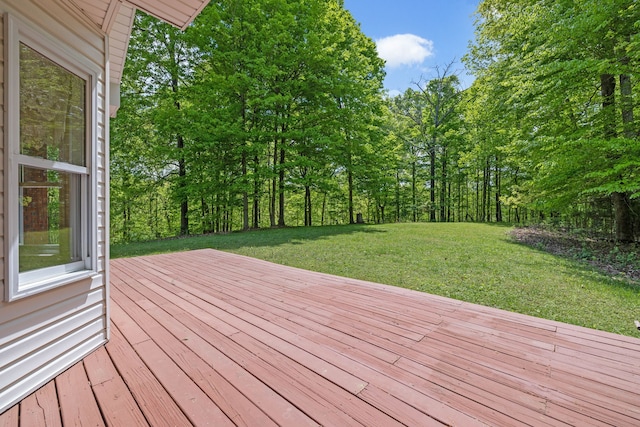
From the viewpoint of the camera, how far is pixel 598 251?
5914 millimetres

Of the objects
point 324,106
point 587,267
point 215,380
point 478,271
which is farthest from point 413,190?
point 215,380

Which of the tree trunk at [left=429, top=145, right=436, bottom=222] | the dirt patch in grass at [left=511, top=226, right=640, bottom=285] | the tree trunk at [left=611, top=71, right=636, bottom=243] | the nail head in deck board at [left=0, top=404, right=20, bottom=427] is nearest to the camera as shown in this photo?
the nail head in deck board at [left=0, top=404, right=20, bottom=427]

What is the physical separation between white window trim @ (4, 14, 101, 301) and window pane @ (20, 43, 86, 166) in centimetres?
4

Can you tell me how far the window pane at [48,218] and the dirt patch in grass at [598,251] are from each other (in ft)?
20.8

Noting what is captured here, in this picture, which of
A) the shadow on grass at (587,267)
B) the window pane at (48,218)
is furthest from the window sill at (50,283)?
the shadow on grass at (587,267)

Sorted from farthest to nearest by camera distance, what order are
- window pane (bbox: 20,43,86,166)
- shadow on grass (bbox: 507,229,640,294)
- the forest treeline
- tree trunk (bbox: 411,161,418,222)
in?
tree trunk (bbox: 411,161,418,222), the forest treeline, shadow on grass (bbox: 507,229,640,294), window pane (bbox: 20,43,86,166)

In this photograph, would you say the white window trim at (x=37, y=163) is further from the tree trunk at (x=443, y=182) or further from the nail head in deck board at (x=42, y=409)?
the tree trunk at (x=443, y=182)

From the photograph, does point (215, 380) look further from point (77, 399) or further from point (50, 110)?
point (50, 110)

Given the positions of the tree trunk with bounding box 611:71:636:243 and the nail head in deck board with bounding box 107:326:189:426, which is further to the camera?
the tree trunk with bounding box 611:71:636:243

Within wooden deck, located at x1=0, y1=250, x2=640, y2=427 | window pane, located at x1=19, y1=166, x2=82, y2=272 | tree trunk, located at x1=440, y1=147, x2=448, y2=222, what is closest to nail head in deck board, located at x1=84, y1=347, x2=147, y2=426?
wooden deck, located at x1=0, y1=250, x2=640, y2=427

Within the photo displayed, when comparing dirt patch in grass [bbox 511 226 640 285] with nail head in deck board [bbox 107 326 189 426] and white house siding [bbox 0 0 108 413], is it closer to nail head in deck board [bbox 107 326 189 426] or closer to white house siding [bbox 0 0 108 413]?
nail head in deck board [bbox 107 326 189 426]

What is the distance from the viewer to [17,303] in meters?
1.48

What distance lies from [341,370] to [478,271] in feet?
11.5

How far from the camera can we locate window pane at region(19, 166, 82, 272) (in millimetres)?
1623
